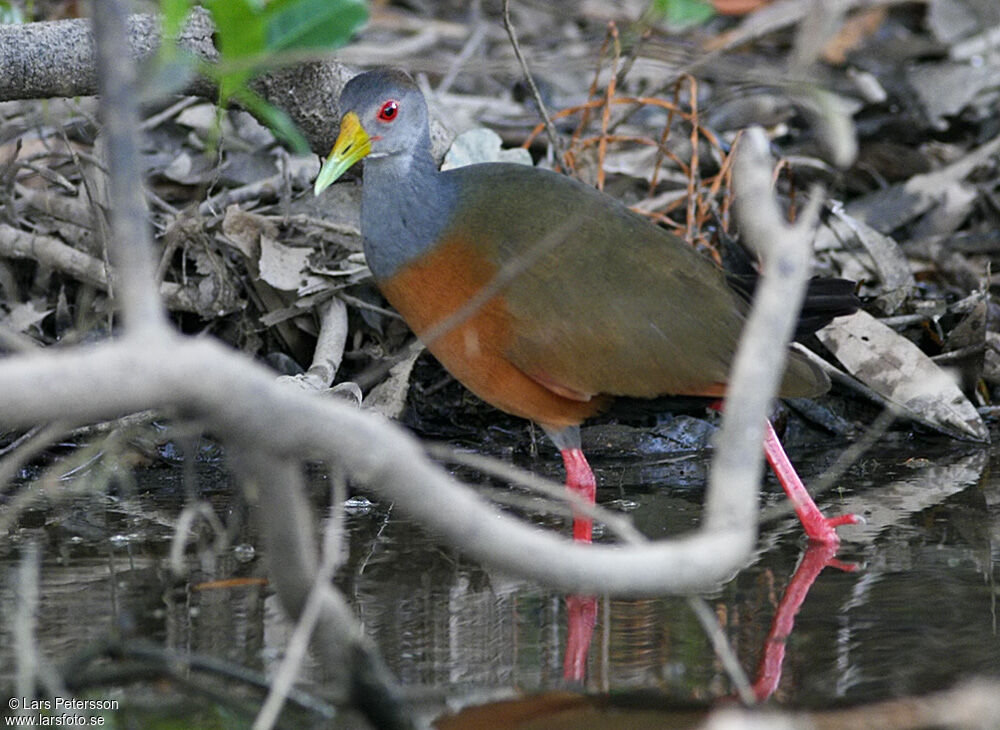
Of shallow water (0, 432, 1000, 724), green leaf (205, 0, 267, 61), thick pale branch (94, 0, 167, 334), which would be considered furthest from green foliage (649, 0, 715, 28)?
shallow water (0, 432, 1000, 724)

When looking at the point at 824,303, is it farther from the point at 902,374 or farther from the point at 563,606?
the point at 563,606

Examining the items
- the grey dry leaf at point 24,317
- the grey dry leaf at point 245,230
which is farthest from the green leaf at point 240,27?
the grey dry leaf at point 24,317

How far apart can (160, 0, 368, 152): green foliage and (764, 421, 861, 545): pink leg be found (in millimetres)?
2037

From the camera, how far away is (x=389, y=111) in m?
3.86

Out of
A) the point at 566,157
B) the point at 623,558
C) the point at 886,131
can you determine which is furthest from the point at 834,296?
the point at 886,131

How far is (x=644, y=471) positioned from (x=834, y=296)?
1.03m

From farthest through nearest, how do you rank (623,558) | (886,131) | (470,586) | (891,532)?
(886,131), (891,532), (470,586), (623,558)

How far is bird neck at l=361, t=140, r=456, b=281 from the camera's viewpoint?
149 inches

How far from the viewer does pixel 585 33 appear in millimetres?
7621

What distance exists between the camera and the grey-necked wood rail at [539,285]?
12.0 ft

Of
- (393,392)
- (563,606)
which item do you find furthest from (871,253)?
(563,606)

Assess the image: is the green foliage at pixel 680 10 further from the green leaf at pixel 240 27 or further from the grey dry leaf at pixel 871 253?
the grey dry leaf at pixel 871 253

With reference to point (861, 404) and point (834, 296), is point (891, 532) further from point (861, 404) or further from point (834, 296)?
point (861, 404)

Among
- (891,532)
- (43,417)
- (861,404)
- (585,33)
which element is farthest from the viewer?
(585,33)
